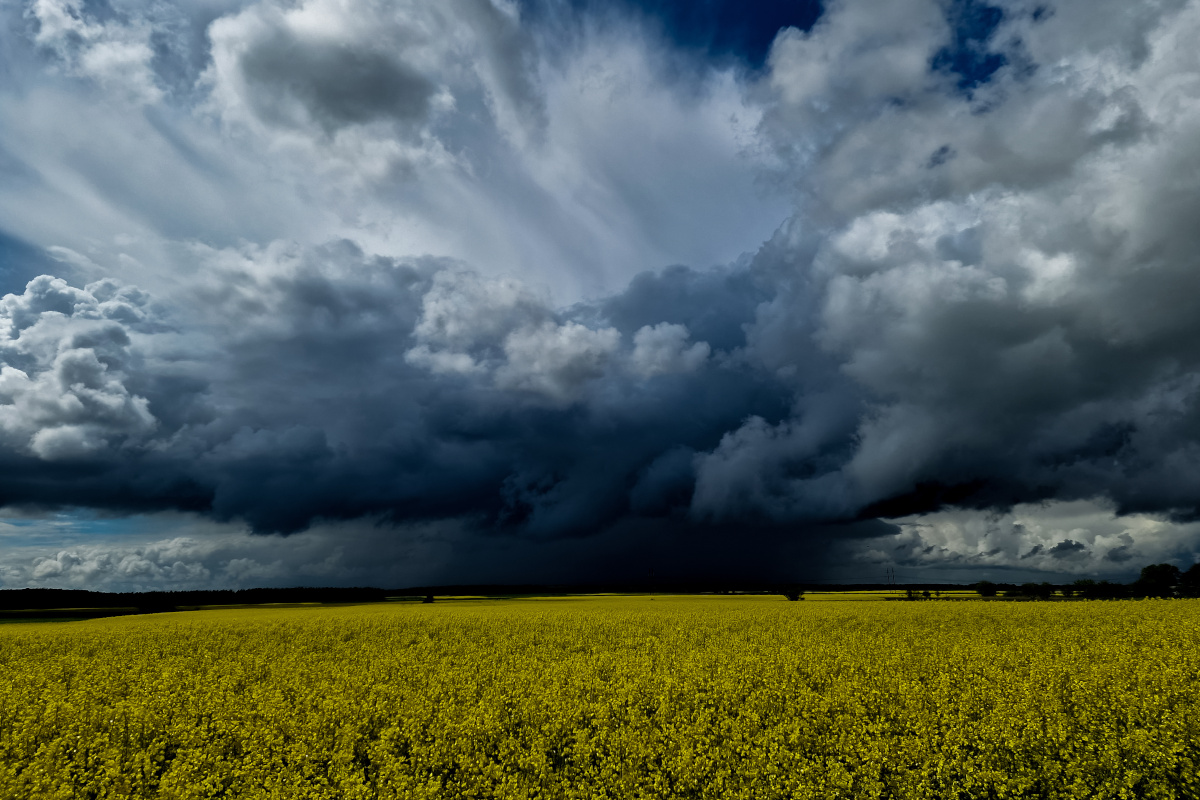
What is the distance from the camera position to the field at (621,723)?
12594 mm

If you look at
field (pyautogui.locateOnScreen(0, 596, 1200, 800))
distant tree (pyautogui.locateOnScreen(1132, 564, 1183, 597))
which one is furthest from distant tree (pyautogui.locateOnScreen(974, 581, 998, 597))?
field (pyautogui.locateOnScreen(0, 596, 1200, 800))

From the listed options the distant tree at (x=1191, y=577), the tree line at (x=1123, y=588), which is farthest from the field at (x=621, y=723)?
the distant tree at (x=1191, y=577)

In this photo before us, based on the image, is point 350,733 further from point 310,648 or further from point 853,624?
point 853,624

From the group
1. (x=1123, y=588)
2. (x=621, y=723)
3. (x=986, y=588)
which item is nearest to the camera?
(x=621, y=723)

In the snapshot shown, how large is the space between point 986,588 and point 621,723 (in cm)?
12582

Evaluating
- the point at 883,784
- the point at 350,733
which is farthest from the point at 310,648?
the point at 883,784

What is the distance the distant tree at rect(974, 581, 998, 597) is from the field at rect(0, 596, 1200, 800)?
91.2 metres

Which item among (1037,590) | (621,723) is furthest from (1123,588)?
(621,723)

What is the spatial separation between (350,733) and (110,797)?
4.54 metres

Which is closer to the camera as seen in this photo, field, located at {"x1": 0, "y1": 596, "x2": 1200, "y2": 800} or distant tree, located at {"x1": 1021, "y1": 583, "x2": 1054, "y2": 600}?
field, located at {"x1": 0, "y1": 596, "x2": 1200, "y2": 800}

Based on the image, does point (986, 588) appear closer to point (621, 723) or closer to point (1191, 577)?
point (1191, 577)

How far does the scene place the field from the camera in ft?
41.3

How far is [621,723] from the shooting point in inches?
626

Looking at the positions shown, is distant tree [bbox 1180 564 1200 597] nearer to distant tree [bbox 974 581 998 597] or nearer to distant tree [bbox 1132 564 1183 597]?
distant tree [bbox 1132 564 1183 597]
